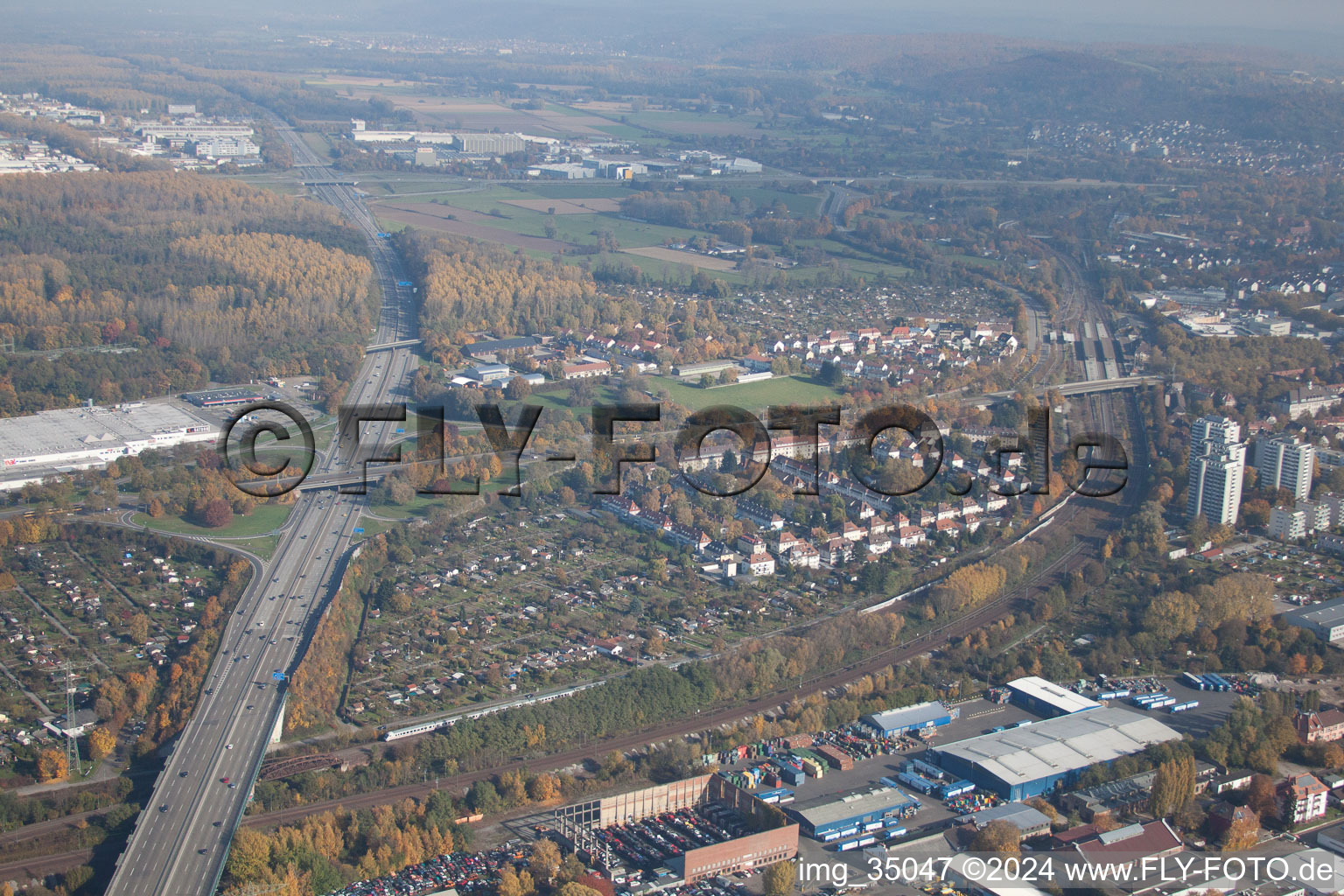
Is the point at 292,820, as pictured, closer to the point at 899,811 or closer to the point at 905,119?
the point at 899,811

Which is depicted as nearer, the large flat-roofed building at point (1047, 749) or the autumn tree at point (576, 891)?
the autumn tree at point (576, 891)

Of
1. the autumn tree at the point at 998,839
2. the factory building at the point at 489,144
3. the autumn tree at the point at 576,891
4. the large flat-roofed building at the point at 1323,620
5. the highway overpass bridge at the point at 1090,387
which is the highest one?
the factory building at the point at 489,144

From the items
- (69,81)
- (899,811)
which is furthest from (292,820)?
(69,81)

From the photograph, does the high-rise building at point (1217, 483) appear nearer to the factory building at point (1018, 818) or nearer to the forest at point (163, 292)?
the factory building at point (1018, 818)

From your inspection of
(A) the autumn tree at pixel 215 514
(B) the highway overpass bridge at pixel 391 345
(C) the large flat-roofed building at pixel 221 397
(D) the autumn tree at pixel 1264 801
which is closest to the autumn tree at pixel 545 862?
(D) the autumn tree at pixel 1264 801

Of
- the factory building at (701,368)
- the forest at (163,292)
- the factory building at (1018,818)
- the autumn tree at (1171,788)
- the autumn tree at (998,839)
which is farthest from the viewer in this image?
the factory building at (701,368)

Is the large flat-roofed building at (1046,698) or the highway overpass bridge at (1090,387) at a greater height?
the highway overpass bridge at (1090,387)

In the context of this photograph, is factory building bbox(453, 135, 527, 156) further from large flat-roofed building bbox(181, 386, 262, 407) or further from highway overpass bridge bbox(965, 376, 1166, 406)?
highway overpass bridge bbox(965, 376, 1166, 406)
